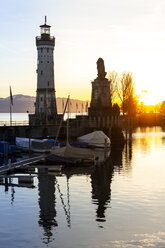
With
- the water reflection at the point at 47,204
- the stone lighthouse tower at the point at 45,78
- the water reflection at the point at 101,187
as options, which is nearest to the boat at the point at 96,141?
the water reflection at the point at 101,187

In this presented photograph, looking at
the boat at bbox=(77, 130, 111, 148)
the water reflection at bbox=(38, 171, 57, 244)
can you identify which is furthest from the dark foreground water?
the boat at bbox=(77, 130, 111, 148)

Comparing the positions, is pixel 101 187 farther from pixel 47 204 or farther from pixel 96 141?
pixel 96 141

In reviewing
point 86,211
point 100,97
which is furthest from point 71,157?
point 100,97

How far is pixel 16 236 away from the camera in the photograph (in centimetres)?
2622

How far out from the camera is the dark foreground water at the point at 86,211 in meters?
25.5

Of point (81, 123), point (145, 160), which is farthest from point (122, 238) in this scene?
point (81, 123)

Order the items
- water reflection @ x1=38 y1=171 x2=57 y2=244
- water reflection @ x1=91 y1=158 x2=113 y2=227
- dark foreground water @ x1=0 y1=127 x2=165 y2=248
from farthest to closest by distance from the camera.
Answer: water reflection @ x1=91 y1=158 x2=113 y2=227 < water reflection @ x1=38 y1=171 x2=57 y2=244 < dark foreground water @ x1=0 y1=127 x2=165 y2=248

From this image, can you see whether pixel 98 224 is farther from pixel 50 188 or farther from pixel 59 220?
pixel 50 188

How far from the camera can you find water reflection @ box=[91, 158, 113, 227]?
32.4 m

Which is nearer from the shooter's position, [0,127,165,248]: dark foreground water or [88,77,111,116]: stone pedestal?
[0,127,165,248]: dark foreground water

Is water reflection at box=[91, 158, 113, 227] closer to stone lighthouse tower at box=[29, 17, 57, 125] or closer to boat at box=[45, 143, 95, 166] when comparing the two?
boat at box=[45, 143, 95, 166]

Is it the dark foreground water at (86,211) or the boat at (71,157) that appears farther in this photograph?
the boat at (71,157)

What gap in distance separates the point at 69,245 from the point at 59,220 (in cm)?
496

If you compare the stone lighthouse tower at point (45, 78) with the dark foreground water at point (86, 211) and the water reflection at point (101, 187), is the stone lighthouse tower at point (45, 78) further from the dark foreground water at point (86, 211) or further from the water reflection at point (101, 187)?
Result: the dark foreground water at point (86, 211)
